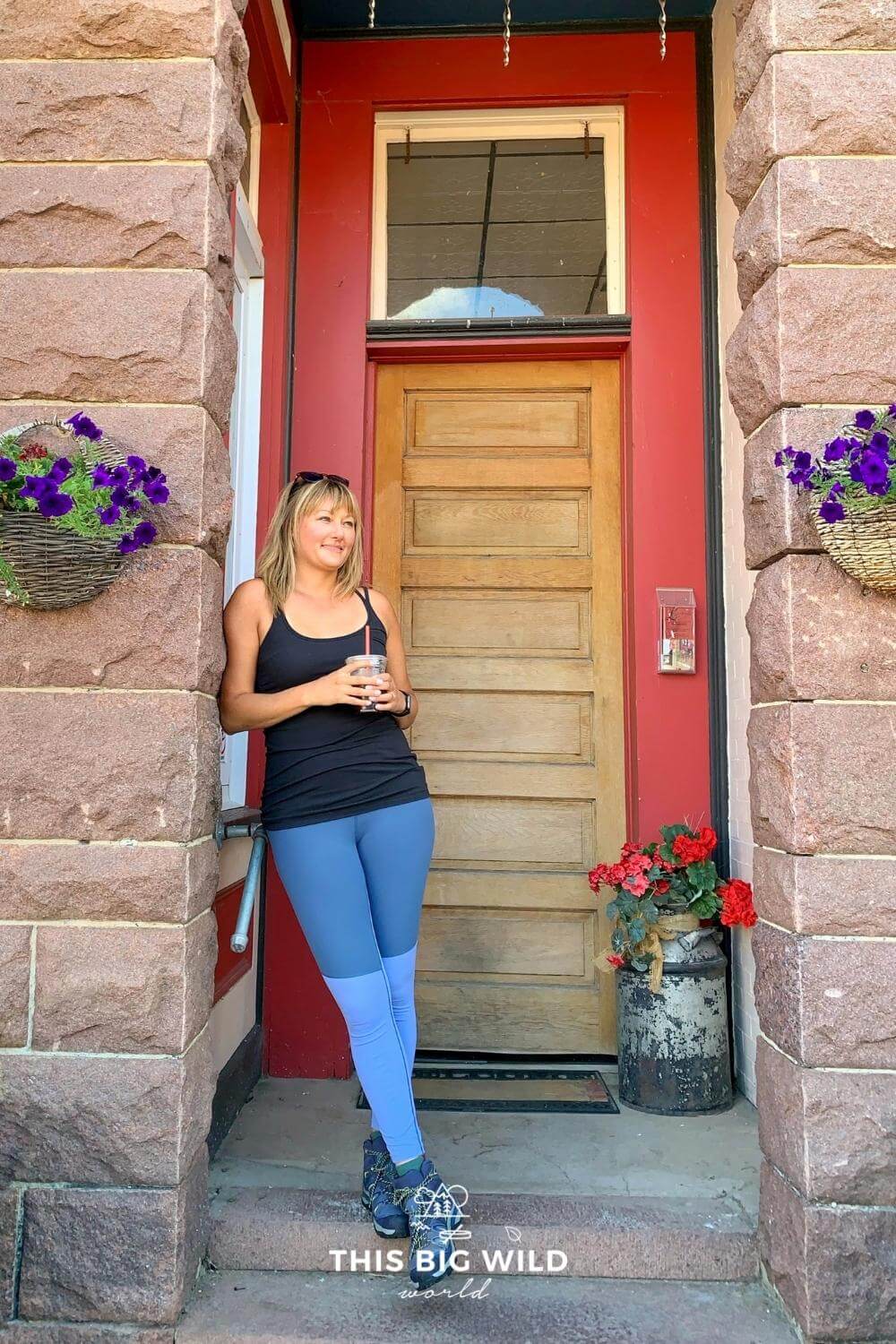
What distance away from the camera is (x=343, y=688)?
215 centimetres

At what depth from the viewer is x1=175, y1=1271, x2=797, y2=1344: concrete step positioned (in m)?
2.03

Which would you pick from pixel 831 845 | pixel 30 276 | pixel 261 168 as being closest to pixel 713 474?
pixel 831 845

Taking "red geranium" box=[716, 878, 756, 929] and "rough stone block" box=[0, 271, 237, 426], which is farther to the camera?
"red geranium" box=[716, 878, 756, 929]

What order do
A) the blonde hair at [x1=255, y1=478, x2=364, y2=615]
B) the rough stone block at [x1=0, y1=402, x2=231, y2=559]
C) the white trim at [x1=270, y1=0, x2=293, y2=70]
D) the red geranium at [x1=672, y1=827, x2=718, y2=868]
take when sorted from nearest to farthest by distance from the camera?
the rough stone block at [x1=0, y1=402, x2=231, y2=559], the blonde hair at [x1=255, y1=478, x2=364, y2=615], the red geranium at [x1=672, y1=827, x2=718, y2=868], the white trim at [x1=270, y1=0, x2=293, y2=70]

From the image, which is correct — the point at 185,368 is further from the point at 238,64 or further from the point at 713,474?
the point at 713,474

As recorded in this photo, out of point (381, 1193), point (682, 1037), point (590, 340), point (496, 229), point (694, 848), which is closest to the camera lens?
point (381, 1193)

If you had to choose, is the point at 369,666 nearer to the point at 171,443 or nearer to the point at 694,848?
the point at 171,443

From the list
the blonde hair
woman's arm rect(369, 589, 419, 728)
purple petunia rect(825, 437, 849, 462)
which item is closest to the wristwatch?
woman's arm rect(369, 589, 419, 728)

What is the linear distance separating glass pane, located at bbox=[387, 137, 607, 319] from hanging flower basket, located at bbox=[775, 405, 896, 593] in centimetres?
186

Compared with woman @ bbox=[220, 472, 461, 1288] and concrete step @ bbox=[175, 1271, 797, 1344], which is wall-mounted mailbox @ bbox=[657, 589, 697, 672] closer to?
woman @ bbox=[220, 472, 461, 1288]

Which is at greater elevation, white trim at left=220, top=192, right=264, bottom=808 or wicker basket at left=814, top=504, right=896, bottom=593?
white trim at left=220, top=192, right=264, bottom=808

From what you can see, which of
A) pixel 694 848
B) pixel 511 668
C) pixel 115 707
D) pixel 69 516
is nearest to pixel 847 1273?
pixel 694 848

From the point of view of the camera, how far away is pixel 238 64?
92.9 inches

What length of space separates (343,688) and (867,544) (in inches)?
45.4
